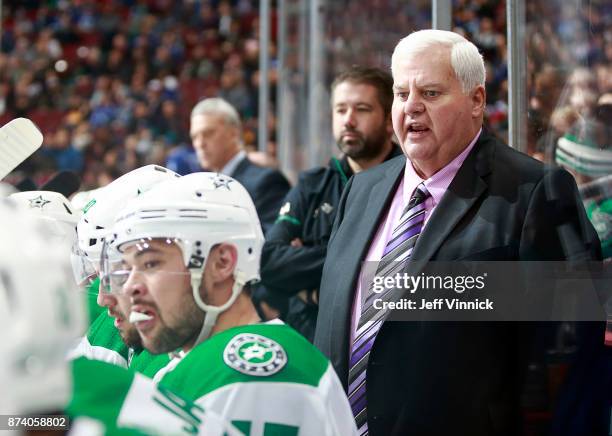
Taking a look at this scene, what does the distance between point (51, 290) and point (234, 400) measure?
0.56 m

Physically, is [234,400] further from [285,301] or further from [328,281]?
[285,301]

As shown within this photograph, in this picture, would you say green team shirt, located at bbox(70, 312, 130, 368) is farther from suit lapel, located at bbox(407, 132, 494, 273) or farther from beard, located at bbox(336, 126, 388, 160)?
beard, located at bbox(336, 126, 388, 160)

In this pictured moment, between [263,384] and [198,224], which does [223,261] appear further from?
[263,384]

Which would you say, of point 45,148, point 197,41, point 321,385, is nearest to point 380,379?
point 321,385

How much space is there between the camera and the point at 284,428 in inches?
62.8

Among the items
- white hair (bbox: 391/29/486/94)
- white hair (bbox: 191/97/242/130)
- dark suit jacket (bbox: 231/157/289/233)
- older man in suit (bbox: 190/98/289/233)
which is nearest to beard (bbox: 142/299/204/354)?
white hair (bbox: 391/29/486/94)

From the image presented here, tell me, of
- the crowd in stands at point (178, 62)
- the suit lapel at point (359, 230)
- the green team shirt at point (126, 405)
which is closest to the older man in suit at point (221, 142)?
the crowd in stands at point (178, 62)

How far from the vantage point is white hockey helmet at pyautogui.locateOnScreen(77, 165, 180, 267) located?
2.30 meters

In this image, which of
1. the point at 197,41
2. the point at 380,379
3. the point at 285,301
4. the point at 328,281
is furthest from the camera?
the point at 197,41

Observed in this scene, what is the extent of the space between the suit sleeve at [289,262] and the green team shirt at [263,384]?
147 centimetres

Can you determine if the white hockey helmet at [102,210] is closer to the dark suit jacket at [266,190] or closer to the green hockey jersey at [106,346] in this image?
the green hockey jersey at [106,346]

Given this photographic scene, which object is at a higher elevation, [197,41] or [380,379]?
[197,41]

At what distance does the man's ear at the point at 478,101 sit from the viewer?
7.82ft

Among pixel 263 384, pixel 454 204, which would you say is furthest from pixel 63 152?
pixel 263 384
